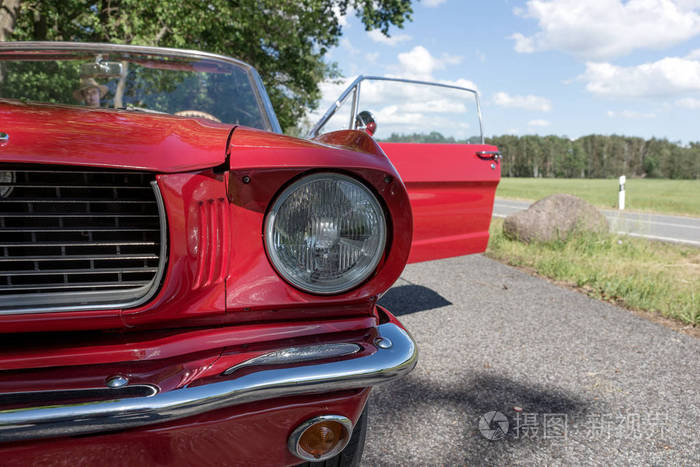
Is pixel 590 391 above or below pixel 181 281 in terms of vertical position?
below

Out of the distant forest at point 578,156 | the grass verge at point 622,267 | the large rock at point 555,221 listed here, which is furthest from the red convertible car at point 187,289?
the distant forest at point 578,156

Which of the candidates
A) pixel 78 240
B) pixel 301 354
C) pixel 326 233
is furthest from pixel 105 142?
pixel 301 354

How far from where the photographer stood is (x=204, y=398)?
1.04 m

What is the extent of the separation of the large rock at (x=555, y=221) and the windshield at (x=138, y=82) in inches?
195

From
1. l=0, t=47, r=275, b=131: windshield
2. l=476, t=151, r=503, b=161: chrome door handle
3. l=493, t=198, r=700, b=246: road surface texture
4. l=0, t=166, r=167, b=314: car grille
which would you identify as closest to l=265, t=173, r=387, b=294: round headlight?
l=0, t=166, r=167, b=314: car grille

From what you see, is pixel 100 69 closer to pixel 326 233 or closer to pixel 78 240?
pixel 78 240

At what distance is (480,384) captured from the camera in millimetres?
2512

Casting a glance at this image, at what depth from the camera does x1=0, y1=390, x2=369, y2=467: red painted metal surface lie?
1017mm

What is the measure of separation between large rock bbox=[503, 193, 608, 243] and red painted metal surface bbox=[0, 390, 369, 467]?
567cm

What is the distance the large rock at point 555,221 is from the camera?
20.7 ft

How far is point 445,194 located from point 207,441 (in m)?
1.76

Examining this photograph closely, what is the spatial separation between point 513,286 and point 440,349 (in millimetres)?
1850

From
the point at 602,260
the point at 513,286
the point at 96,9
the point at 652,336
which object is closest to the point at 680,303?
the point at 652,336

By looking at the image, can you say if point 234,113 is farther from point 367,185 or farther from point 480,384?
point 480,384
